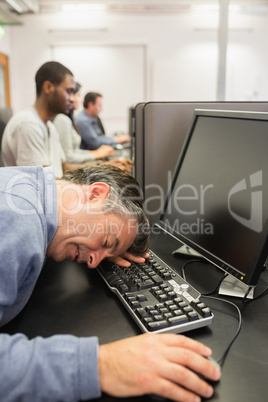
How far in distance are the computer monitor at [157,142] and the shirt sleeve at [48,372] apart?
737 millimetres

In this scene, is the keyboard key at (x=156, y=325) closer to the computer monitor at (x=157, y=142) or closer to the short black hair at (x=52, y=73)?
the computer monitor at (x=157, y=142)

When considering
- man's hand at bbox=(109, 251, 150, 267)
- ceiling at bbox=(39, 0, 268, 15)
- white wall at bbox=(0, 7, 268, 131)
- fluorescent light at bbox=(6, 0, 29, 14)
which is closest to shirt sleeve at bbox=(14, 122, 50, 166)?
man's hand at bbox=(109, 251, 150, 267)

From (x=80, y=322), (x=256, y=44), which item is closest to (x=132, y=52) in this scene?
(x=256, y=44)

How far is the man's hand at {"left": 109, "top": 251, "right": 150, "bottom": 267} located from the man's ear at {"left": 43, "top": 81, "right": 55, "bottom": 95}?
5.46 ft

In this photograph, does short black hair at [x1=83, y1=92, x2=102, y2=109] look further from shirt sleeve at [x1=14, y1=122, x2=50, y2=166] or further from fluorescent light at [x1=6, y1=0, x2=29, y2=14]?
shirt sleeve at [x1=14, y1=122, x2=50, y2=166]

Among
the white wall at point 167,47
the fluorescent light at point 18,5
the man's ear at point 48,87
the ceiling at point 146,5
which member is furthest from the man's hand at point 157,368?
the white wall at point 167,47

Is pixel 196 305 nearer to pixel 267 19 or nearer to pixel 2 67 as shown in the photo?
pixel 2 67

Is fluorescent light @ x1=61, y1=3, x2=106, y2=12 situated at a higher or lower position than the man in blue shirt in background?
higher

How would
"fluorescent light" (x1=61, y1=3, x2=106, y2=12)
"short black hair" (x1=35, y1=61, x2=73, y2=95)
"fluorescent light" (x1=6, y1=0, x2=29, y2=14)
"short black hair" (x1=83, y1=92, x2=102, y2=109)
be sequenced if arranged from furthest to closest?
"fluorescent light" (x1=61, y1=3, x2=106, y2=12) < "fluorescent light" (x1=6, y1=0, x2=29, y2=14) < "short black hair" (x1=83, y1=92, x2=102, y2=109) < "short black hair" (x1=35, y1=61, x2=73, y2=95)

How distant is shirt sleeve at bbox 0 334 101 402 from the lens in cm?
46

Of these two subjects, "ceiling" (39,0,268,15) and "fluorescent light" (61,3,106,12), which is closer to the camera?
"ceiling" (39,0,268,15)

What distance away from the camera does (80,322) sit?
2.04ft

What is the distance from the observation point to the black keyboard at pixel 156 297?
1.86ft

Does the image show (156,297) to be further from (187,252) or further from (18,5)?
(18,5)
